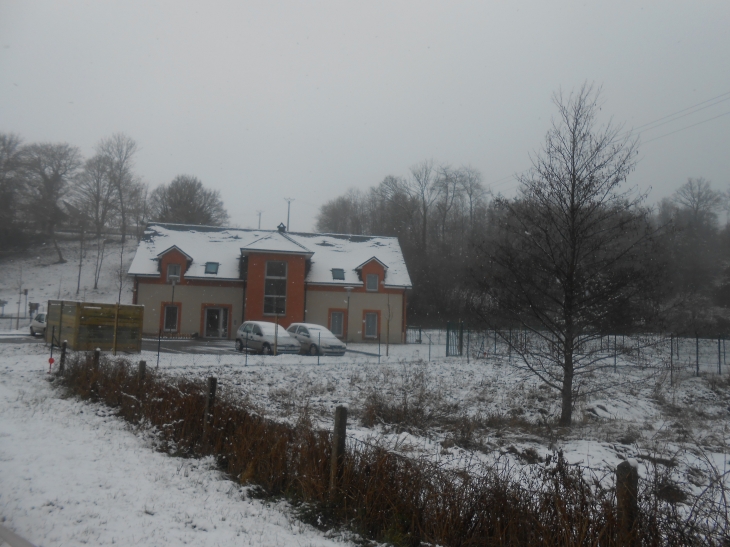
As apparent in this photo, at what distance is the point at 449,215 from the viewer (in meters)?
66.7

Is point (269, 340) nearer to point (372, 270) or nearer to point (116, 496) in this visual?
point (372, 270)

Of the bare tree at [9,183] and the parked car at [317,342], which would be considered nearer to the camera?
the parked car at [317,342]

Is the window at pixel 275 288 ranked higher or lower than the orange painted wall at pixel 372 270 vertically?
lower

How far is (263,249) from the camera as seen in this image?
40.3 meters

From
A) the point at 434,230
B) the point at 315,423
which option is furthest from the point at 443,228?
the point at 315,423

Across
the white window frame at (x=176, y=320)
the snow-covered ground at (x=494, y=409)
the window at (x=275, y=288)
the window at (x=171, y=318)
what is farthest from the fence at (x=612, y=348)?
the window at (x=171, y=318)

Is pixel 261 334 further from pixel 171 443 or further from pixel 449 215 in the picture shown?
pixel 449 215

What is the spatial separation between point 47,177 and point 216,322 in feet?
105

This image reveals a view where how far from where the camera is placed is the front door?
41.0 meters

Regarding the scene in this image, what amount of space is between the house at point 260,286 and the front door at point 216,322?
0.07 metres

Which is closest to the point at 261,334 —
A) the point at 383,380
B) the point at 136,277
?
the point at 383,380

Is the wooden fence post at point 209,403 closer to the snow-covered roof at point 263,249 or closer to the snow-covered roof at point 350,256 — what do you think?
the snow-covered roof at point 263,249

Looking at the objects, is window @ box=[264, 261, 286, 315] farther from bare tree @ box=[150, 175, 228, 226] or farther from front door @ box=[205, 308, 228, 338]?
bare tree @ box=[150, 175, 228, 226]

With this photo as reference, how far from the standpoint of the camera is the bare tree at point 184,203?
66062 mm
